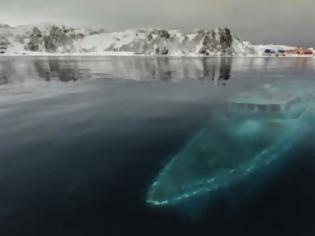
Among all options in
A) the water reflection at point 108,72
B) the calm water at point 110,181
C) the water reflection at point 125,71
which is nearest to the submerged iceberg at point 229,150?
the calm water at point 110,181

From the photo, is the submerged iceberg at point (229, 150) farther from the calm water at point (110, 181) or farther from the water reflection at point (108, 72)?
the water reflection at point (108, 72)

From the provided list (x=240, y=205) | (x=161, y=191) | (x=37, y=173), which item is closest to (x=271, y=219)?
(x=240, y=205)

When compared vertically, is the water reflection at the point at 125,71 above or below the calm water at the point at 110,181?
below

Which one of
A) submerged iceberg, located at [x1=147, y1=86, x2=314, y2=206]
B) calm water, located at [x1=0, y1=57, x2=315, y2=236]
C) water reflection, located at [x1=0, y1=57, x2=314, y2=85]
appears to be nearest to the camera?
calm water, located at [x1=0, y1=57, x2=315, y2=236]

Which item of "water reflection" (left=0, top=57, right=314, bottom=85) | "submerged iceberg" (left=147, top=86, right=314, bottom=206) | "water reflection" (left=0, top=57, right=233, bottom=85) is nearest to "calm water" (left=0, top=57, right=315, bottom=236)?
"submerged iceberg" (left=147, top=86, right=314, bottom=206)

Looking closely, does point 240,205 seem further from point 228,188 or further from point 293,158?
point 293,158

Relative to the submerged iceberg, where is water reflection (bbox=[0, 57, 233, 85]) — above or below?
below

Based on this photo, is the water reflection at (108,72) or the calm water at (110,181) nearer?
the calm water at (110,181)

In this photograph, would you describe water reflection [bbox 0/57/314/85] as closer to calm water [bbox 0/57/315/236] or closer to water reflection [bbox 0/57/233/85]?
water reflection [bbox 0/57/233/85]
